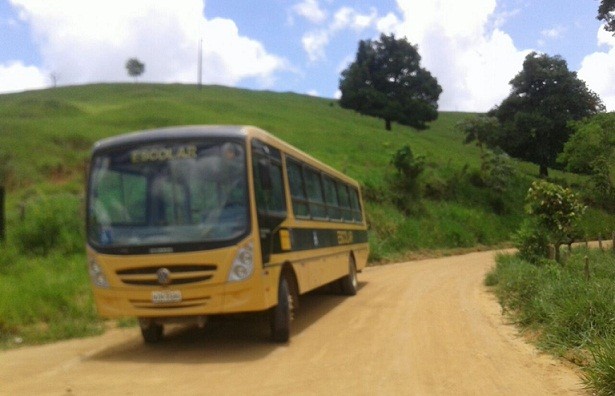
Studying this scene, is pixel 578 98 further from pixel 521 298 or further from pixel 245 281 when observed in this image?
pixel 245 281

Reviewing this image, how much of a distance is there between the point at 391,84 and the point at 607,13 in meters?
37.1

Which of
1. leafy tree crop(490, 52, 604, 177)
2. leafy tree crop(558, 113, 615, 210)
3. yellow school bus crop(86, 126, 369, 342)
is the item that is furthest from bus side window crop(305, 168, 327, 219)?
leafy tree crop(490, 52, 604, 177)

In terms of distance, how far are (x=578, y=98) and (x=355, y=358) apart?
38724mm

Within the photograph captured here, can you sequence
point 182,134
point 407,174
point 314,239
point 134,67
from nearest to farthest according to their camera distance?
point 182,134 → point 314,239 → point 407,174 → point 134,67

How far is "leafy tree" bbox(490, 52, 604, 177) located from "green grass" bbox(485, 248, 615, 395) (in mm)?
33122

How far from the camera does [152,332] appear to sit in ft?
31.6

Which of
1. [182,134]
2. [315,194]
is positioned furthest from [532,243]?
→ [182,134]

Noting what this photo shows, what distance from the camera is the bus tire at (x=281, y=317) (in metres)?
9.27

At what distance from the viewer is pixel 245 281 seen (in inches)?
330

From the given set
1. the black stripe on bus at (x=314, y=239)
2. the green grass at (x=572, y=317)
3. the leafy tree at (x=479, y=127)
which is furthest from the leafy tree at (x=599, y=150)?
the green grass at (x=572, y=317)

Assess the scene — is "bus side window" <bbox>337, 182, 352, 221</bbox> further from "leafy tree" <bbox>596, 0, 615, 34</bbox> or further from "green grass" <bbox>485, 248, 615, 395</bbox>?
"leafy tree" <bbox>596, 0, 615, 34</bbox>

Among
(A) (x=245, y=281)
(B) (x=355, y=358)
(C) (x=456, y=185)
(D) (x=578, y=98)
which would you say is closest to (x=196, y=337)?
(A) (x=245, y=281)

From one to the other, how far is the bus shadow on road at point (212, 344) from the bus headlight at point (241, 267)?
994mm

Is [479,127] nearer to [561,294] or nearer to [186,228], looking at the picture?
[561,294]
